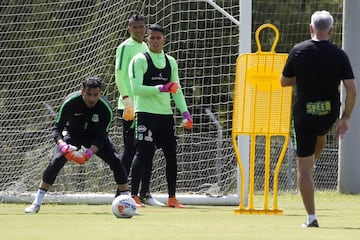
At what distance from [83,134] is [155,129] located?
38.8 inches

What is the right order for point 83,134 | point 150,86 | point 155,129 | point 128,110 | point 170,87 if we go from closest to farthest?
point 83,134 < point 170,87 < point 150,86 < point 155,129 < point 128,110

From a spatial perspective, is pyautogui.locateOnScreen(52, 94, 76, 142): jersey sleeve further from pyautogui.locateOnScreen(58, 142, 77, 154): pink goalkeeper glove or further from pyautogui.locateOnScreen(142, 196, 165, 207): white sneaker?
pyautogui.locateOnScreen(142, 196, 165, 207): white sneaker

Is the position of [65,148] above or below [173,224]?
above

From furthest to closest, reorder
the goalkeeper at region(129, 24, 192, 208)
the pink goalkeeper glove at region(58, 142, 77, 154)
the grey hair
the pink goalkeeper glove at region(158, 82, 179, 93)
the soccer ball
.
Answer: the goalkeeper at region(129, 24, 192, 208)
the pink goalkeeper glove at region(158, 82, 179, 93)
the pink goalkeeper glove at region(58, 142, 77, 154)
the soccer ball
the grey hair

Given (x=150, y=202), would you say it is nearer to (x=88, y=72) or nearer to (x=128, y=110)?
(x=128, y=110)

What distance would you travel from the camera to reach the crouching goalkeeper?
1212cm

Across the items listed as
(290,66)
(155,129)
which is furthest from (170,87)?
(290,66)

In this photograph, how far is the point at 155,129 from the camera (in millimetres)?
13109

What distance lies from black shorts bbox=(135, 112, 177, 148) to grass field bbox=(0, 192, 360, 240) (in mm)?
790

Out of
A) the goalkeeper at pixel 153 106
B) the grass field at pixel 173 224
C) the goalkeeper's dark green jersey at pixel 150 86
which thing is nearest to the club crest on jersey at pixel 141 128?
the goalkeeper at pixel 153 106

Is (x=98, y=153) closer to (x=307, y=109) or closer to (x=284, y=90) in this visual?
(x=284, y=90)

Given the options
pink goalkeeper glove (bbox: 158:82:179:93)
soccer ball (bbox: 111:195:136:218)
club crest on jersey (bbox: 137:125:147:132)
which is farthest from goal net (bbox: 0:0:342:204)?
soccer ball (bbox: 111:195:136:218)

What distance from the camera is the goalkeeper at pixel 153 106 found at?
13.0 meters

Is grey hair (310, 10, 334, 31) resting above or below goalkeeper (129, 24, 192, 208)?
above
